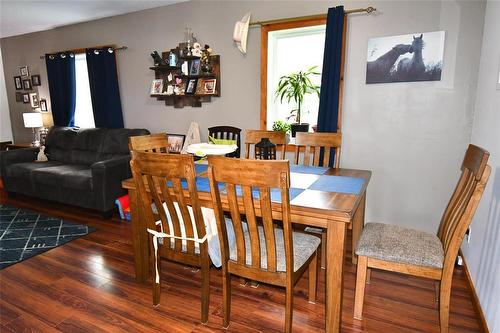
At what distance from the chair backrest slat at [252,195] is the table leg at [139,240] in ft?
2.55

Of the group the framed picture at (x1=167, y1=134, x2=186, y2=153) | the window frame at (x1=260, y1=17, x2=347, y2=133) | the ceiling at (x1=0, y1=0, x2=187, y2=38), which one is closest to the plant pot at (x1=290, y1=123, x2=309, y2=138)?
the window frame at (x1=260, y1=17, x2=347, y2=133)

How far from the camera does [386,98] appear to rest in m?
2.88

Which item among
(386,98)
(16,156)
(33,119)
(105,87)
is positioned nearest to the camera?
(386,98)

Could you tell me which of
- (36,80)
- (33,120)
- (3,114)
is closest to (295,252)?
(33,120)

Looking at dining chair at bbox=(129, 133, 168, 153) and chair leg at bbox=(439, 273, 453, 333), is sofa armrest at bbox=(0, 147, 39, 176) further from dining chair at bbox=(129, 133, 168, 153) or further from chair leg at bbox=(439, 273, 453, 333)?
chair leg at bbox=(439, 273, 453, 333)

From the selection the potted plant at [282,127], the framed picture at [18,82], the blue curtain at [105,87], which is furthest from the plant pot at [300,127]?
the framed picture at [18,82]

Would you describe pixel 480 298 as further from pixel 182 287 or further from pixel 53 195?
pixel 53 195

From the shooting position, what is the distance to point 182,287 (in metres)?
2.17

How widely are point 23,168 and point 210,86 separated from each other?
8.80 feet

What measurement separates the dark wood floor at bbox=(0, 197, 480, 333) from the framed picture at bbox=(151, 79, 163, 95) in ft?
7.51

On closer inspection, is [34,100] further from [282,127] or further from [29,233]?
[282,127]

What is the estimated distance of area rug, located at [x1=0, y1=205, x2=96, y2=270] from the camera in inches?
106

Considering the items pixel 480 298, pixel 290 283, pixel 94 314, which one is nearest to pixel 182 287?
pixel 94 314

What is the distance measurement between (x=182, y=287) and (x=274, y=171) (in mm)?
1338
